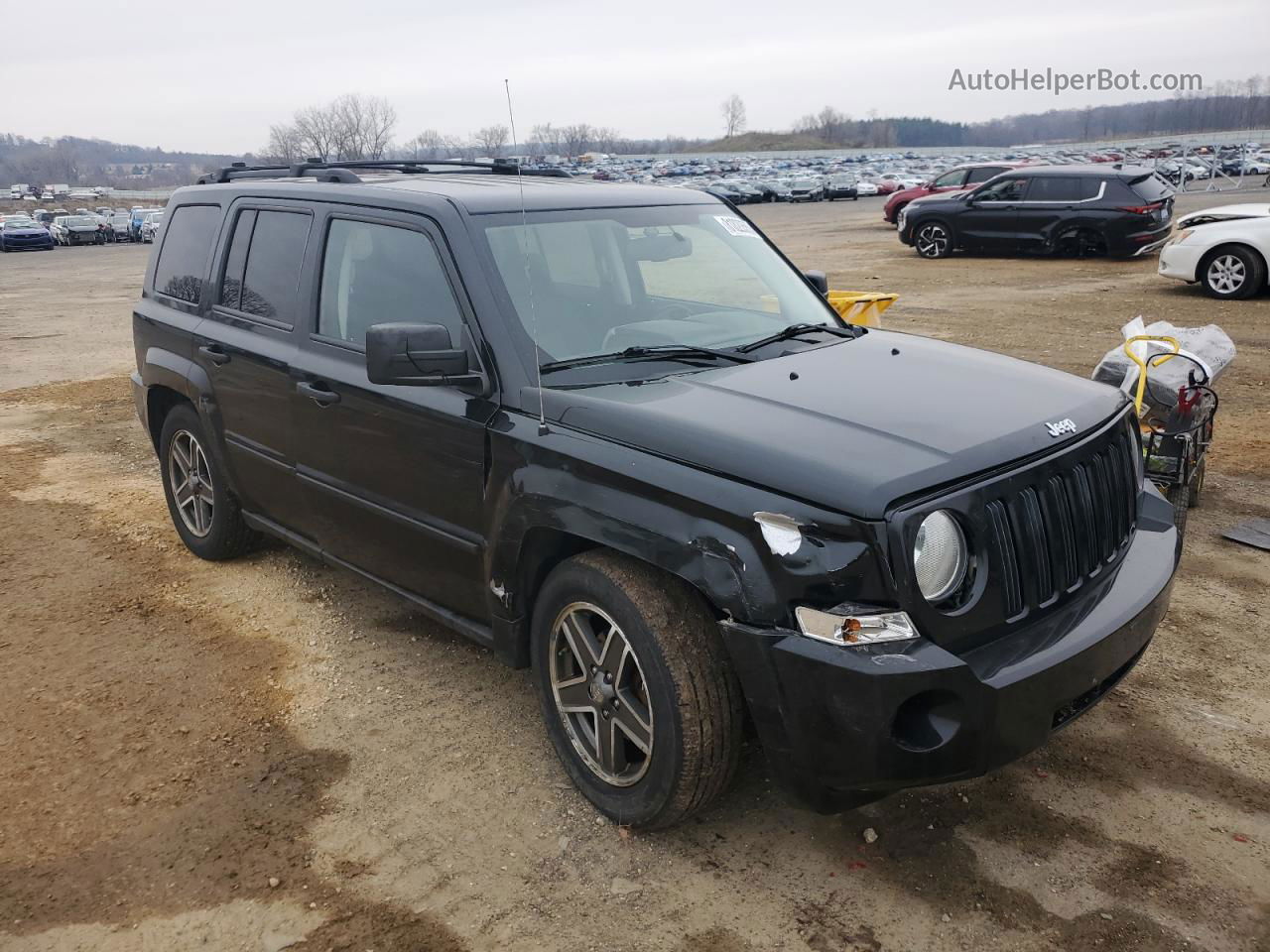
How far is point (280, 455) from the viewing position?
460 cm

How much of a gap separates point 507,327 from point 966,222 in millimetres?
18923

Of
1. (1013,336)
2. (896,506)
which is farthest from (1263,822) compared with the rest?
(1013,336)

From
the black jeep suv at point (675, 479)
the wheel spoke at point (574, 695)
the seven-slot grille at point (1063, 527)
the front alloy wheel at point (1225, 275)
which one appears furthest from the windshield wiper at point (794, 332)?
the front alloy wheel at point (1225, 275)

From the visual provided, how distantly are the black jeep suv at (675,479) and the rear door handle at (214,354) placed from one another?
Result: 0.03 meters

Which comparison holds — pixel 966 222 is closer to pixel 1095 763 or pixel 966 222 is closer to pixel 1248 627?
pixel 1248 627

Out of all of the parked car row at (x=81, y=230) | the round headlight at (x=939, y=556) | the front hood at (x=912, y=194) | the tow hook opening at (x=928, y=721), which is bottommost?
the tow hook opening at (x=928, y=721)

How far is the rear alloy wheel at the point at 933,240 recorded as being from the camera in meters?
21.0

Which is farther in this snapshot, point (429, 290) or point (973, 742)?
point (429, 290)

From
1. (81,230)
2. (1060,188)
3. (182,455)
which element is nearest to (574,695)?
(182,455)

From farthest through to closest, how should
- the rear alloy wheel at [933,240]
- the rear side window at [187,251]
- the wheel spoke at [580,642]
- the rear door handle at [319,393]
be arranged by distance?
the rear alloy wheel at [933,240] → the rear side window at [187,251] → the rear door handle at [319,393] → the wheel spoke at [580,642]

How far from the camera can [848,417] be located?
3049 mm

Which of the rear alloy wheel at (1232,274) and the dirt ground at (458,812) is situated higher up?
the rear alloy wheel at (1232,274)

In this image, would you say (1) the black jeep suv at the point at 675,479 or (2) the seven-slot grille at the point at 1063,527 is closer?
(1) the black jeep suv at the point at 675,479

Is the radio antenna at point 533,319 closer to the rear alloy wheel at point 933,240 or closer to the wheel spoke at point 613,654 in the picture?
the wheel spoke at point 613,654
